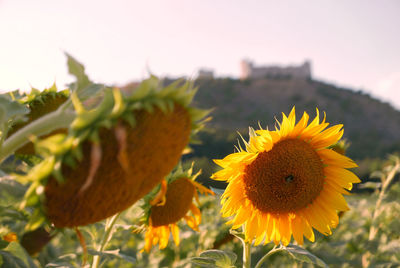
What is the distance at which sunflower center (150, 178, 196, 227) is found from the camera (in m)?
1.70

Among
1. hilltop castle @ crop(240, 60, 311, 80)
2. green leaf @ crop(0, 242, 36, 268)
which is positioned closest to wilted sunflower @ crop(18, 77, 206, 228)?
green leaf @ crop(0, 242, 36, 268)

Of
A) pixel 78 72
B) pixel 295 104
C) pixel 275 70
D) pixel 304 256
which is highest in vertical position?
pixel 78 72

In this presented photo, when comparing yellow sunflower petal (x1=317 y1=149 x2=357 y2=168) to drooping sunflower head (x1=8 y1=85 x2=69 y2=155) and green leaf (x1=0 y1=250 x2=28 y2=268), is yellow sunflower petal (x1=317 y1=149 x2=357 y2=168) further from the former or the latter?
green leaf (x1=0 y1=250 x2=28 y2=268)

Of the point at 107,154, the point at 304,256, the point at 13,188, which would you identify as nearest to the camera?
the point at 107,154

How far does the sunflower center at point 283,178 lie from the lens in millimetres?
1535

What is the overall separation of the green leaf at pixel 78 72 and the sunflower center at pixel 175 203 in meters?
0.99

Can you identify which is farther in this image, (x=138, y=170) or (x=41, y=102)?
(x=41, y=102)

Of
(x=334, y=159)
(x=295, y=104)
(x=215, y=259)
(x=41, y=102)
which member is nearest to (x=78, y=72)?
(x=41, y=102)

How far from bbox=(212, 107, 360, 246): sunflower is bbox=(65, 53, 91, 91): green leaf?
2.92 feet

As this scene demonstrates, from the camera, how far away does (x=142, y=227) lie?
1778 mm

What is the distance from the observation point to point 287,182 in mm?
1524

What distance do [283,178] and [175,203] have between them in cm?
56

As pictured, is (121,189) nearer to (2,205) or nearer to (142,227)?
(2,205)

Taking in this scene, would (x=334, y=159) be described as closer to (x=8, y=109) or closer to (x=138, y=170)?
(x=138, y=170)
